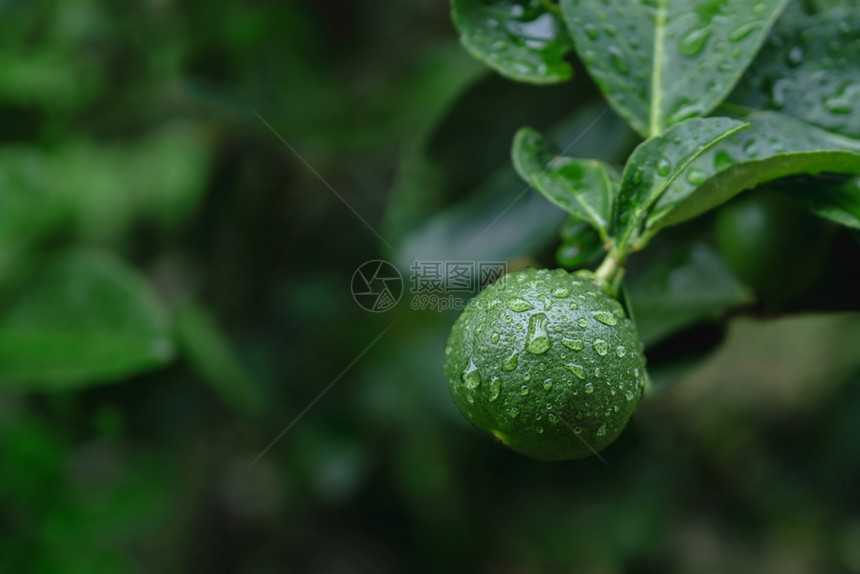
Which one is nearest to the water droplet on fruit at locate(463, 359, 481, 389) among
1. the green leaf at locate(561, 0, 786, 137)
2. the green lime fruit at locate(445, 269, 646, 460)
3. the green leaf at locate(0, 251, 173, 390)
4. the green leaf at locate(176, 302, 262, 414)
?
the green lime fruit at locate(445, 269, 646, 460)

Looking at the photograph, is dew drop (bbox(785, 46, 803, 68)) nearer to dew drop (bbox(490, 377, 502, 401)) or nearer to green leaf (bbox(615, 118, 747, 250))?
green leaf (bbox(615, 118, 747, 250))

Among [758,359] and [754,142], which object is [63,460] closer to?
[754,142]

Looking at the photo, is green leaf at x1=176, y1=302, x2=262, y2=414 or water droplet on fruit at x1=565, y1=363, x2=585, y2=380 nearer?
water droplet on fruit at x1=565, y1=363, x2=585, y2=380

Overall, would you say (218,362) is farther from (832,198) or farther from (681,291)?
(832,198)

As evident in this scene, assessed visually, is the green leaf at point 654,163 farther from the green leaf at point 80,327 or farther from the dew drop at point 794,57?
the green leaf at point 80,327

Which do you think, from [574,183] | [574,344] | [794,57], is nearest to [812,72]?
[794,57]

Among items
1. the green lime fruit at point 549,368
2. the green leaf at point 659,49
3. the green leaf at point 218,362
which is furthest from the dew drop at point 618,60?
the green leaf at point 218,362
